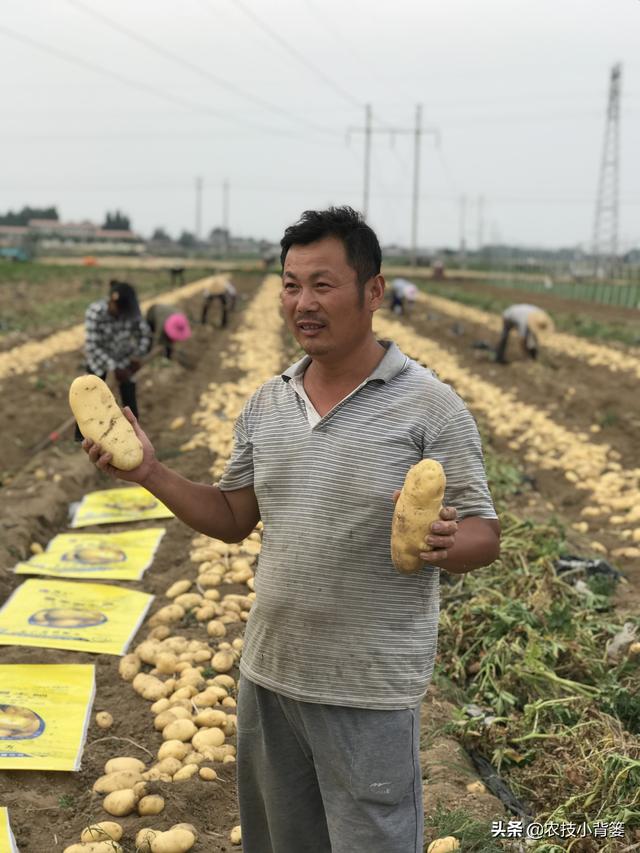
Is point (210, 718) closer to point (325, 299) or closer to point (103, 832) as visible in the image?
point (103, 832)

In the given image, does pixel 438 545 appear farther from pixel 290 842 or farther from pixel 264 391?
pixel 290 842

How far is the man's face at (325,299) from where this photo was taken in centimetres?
190

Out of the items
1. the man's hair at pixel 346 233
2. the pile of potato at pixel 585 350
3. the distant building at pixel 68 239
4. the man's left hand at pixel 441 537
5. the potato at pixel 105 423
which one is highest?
the distant building at pixel 68 239

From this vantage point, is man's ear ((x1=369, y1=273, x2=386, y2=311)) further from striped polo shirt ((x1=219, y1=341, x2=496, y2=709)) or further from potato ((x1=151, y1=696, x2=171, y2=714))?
potato ((x1=151, y1=696, x2=171, y2=714))

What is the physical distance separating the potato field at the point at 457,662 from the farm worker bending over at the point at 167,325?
1582 millimetres

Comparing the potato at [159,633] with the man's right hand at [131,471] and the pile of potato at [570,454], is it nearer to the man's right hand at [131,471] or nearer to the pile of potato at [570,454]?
the man's right hand at [131,471]

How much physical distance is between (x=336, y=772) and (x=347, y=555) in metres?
0.46

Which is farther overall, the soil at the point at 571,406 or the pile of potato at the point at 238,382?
the pile of potato at the point at 238,382

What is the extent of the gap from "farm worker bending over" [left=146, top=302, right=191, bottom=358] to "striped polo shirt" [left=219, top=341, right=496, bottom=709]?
28.9 ft

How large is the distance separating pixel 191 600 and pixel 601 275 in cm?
3046

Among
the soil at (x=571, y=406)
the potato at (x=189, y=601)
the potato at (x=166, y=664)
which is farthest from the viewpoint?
the soil at (x=571, y=406)

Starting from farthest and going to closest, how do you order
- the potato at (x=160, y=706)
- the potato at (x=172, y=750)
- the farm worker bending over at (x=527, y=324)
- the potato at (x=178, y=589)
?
the farm worker bending over at (x=527, y=324), the potato at (x=178, y=589), the potato at (x=160, y=706), the potato at (x=172, y=750)

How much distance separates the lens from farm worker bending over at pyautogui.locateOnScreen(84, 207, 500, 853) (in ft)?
6.03

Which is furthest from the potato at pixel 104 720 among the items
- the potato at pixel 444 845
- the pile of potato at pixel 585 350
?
the pile of potato at pixel 585 350
